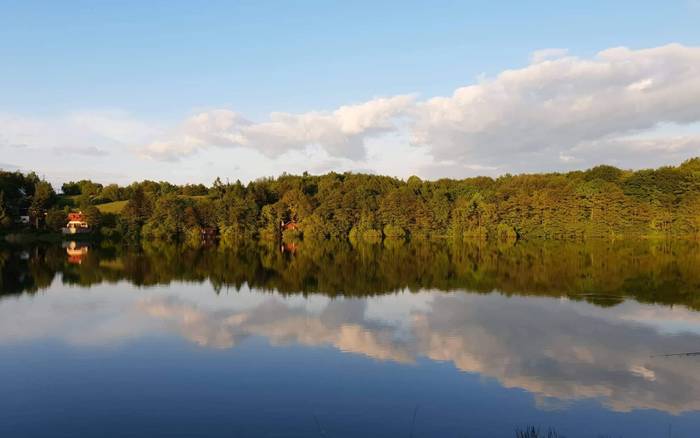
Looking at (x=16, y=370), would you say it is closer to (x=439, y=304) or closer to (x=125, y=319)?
(x=125, y=319)

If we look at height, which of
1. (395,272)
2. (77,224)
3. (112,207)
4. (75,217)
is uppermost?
(112,207)

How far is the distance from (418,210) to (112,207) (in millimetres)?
52454

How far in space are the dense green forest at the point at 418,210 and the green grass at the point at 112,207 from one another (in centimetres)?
26

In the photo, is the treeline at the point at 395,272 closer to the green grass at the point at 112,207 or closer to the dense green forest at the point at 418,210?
the dense green forest at the point at 418,210

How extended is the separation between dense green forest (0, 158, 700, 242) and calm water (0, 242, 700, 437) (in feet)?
165

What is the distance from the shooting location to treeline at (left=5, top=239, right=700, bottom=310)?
28.3 metres

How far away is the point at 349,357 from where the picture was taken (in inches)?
600

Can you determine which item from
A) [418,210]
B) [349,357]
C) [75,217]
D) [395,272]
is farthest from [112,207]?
[349,357]

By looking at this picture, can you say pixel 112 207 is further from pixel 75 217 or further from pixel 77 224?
pixel 77 224

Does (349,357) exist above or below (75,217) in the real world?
below

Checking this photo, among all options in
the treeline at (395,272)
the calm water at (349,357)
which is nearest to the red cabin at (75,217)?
the treeline at (395,272)

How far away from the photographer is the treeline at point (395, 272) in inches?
1115

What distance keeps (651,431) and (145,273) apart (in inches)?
1270

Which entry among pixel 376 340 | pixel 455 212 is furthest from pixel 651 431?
pixel 455 212
